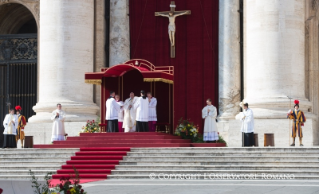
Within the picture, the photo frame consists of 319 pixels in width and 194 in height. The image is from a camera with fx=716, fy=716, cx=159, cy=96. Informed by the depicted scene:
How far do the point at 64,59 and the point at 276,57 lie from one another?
9.12 meters

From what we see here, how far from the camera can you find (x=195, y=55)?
32.0 meters

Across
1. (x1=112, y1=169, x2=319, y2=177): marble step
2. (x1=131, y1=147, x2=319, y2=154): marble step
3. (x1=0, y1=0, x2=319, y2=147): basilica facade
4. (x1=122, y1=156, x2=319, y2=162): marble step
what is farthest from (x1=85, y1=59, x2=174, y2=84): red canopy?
(x1=112, y1=169, x2=319, y2=177): marble step

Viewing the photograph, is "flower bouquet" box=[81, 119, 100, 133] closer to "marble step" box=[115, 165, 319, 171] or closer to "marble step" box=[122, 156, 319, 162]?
"marble step" box=[122, 156, 319, 162]

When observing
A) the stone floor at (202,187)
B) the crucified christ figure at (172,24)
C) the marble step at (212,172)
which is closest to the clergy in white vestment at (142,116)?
the marble step at (212,172)

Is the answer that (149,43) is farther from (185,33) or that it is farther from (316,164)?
(316,164)

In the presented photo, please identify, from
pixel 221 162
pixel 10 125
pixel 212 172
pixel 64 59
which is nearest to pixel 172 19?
pixel 64 59

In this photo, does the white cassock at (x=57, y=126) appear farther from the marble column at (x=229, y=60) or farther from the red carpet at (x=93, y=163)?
the marble column at (x=229, y=60)

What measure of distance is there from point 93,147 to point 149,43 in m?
8.70

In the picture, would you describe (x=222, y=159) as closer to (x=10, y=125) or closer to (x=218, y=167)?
(x=218, y=167)

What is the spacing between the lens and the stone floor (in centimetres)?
1762


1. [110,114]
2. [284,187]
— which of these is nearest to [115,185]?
[284,187]

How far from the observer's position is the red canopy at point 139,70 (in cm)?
2778

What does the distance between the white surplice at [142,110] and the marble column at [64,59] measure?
14.5 feet

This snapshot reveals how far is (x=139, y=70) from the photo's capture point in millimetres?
28125
